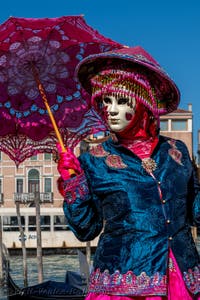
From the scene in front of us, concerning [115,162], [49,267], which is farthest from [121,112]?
[49,267]

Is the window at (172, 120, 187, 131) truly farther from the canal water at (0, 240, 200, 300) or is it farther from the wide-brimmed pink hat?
the wide-brimmed pink hat

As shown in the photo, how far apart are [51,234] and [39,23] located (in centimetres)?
2033

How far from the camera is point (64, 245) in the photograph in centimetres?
2261

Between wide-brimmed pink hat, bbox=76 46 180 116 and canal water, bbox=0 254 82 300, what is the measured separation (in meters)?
12.1

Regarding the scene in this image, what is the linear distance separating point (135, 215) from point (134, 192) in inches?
2.4

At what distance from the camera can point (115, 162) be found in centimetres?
210

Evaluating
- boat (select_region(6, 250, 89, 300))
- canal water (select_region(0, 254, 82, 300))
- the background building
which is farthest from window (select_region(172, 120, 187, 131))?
boat (select_region(6, 250, 89, 300))

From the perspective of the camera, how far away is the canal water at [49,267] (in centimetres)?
1664

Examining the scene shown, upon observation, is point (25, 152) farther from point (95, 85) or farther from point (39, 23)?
point (95, 85)

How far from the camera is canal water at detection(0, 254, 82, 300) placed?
54.6ft

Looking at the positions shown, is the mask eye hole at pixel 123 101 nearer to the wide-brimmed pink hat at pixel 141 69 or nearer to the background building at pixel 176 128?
the wide-brimmed pink hat at pixel 141 69

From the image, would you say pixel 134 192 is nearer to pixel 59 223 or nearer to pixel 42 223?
pixel 59 223

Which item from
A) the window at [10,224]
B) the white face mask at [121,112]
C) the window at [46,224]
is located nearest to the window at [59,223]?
the window at [46,224]

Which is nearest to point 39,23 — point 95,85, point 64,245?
point 95,85
